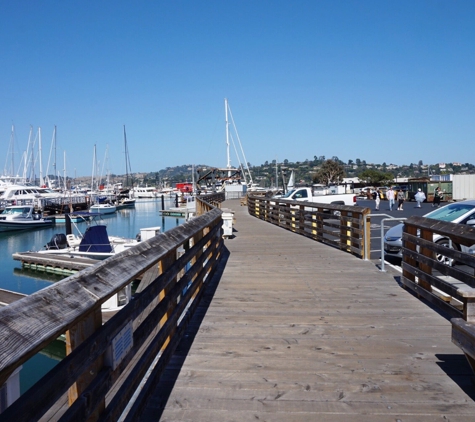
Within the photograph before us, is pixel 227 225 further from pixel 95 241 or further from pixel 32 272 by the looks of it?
pixel 32 272

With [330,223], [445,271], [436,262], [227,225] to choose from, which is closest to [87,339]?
[445,271]

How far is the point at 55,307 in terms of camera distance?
2322 mm

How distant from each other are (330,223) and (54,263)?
1913cm

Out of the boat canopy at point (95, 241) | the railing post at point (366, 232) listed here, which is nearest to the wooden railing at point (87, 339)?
the railing post at point (366, 232)

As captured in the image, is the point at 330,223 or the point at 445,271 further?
the point at 330,223

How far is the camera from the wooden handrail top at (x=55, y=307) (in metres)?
1.92

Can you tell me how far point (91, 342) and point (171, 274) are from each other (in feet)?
7.80

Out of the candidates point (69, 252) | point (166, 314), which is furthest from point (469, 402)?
point (69, 252)

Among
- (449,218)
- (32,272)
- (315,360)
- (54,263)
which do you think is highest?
(449,218)

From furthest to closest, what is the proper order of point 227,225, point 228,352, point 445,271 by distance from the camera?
1. point 227,225
2. point 445,271
3. point 228,352

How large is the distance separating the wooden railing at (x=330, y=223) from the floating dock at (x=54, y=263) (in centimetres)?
1015

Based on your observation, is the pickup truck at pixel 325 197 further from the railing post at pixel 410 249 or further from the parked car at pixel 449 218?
the railing post at pixel 410 249

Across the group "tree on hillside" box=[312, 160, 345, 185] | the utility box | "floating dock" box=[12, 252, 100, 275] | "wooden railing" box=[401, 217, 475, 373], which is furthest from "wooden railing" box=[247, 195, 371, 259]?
"tree on hillside" box=[312, 160, 345, 185]

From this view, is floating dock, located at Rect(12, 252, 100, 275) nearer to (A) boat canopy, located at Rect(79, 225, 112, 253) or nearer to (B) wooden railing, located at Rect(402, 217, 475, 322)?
(A) boat canopy, located at Rect(79, 225, 112, 253)
